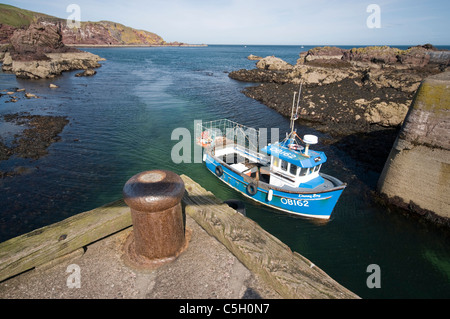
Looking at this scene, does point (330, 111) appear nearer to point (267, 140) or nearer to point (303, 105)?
point (303, 105)

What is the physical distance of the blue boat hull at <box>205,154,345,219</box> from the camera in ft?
42.4

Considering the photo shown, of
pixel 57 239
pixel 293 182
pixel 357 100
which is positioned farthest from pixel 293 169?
pixel 357 100

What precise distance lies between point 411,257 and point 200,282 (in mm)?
13047

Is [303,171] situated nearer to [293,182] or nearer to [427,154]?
[293,182]

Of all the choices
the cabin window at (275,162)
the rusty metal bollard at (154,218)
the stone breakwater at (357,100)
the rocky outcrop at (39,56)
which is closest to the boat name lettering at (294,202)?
the cabin window at (275,162)

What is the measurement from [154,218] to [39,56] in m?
80.6

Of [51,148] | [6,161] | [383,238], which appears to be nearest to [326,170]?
[383,238]

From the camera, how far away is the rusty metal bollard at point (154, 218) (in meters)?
3.63

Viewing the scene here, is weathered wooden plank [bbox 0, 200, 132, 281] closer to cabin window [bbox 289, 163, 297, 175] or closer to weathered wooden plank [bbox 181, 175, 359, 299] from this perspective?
weathered wooden plank [bbox 181, 175, 359, 299]

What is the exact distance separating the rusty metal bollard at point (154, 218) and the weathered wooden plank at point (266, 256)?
32.6 inches

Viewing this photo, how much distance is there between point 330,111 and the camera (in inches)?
1246

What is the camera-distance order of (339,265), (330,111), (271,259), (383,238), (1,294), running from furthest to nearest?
1. (330,111)
2. (383,238)
3. (339,265)
4. (271,259)
5. (1,294)

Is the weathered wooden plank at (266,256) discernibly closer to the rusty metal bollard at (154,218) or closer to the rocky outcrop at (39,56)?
the rusty metal bollard at (154,218)

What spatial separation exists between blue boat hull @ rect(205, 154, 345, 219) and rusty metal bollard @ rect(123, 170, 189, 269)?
33.4 ft
